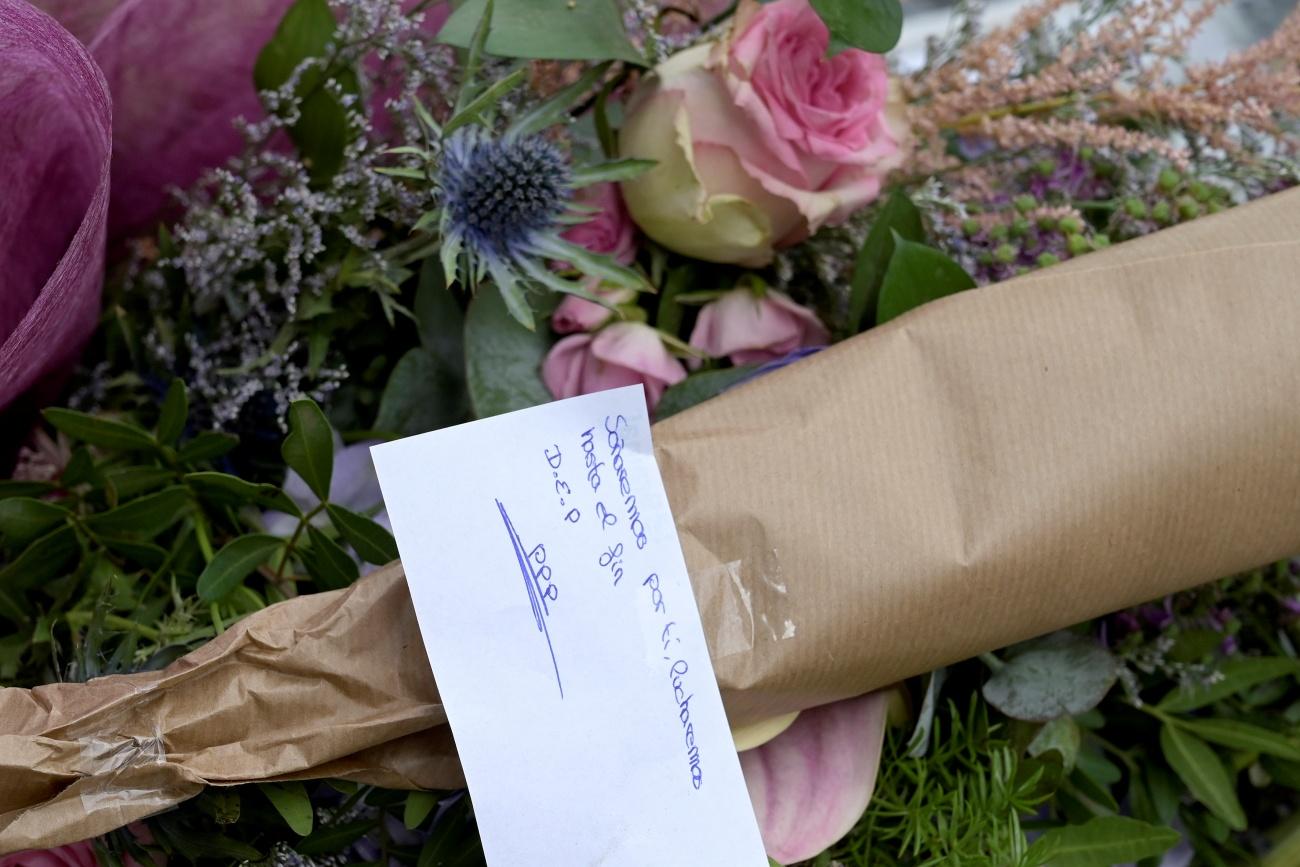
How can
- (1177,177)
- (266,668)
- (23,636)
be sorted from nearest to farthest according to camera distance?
(266,668) < (23,636) < (1177,177)

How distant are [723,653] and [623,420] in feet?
0.36

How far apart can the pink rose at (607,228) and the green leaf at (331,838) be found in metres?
0.32

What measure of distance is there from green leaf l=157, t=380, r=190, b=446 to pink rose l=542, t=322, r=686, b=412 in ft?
0.61

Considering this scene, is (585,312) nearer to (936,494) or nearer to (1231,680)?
(936,494)

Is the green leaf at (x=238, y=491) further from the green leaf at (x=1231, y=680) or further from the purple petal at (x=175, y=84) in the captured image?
the green leaf at (x=1231, y=680)

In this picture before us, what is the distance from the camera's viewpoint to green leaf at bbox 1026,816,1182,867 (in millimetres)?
536

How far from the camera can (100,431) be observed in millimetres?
513

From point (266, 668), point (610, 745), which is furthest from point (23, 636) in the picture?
point (610, 745)

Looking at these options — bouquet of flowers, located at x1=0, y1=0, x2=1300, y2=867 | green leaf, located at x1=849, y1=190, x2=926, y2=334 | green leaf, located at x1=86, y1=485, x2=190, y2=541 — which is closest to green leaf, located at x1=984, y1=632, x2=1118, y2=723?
bouquet of flowers, located at x1=0, y1=0, x2=1300, y2=867

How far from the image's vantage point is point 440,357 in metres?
0.61

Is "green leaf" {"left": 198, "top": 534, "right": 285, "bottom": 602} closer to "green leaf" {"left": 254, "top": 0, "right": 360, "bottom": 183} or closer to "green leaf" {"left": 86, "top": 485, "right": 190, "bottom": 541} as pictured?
"green leaf" {"left": 86, "top": 485, "right": 190, "bottom": 541}

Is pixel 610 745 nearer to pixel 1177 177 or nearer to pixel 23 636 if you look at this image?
pixel 23 636

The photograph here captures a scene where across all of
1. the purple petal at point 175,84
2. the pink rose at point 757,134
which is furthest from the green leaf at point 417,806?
the purple petal at point 175,84

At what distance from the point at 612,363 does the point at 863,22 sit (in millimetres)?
213
